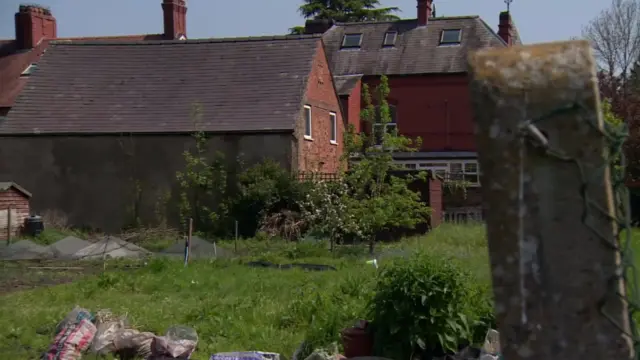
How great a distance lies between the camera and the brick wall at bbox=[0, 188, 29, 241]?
24016 millimetres

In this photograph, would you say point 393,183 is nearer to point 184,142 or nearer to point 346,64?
point 184,142

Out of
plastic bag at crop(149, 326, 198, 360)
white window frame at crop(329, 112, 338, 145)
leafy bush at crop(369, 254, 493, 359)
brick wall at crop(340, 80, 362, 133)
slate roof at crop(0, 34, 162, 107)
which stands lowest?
plastic bag at crop(149, 326, 198, 360)

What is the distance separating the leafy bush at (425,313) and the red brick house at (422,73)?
30.1 m

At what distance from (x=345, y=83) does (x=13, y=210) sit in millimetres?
18981

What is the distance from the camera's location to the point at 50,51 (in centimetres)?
3372

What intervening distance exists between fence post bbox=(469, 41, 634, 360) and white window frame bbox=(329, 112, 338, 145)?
3091 cm

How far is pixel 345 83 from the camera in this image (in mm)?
39031

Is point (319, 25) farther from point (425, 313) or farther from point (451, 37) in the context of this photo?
point (425, 313)

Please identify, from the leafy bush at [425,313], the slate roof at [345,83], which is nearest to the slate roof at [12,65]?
the slate roof at [345,83]

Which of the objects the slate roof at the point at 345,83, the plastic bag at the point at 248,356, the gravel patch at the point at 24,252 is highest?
the slate roof at the point at 345,83

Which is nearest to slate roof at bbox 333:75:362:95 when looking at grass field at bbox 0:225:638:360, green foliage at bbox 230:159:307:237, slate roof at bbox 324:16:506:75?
slate roof at bbox 324:16:506:75

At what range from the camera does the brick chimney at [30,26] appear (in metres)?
45.2

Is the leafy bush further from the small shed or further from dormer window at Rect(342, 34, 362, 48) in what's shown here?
dormer window at Rect(342, 34, 362, 48)

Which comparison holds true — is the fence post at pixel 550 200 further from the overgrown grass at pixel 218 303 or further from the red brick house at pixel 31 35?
the red brick house at pixel 31 35
